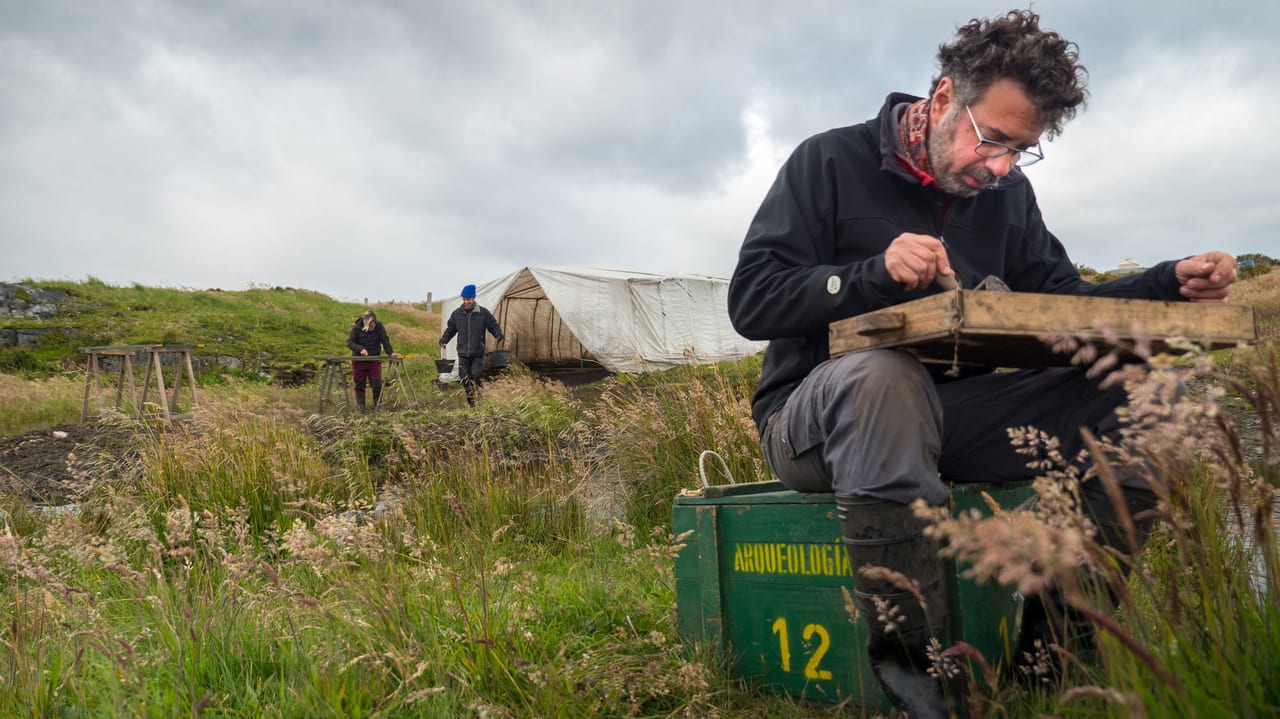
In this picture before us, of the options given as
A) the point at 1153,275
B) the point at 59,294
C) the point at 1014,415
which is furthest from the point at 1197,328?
the point at 59,294

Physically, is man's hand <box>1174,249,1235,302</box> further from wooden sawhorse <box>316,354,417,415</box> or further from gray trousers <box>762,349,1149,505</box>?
wooden sawhorse <box>316,354,417,415</box>

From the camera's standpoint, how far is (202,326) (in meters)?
20.4

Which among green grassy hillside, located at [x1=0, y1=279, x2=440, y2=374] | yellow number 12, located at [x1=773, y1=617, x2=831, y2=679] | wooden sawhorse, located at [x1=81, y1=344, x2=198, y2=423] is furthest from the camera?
green grassy hillside, located at [x1=0, y1=279, x2=440, y2=374]

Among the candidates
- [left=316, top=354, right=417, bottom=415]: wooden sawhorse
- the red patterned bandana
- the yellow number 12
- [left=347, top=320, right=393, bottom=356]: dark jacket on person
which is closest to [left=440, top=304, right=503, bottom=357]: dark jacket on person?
[left=316, top=354, right=417, bottom=415]: wooden sawhorse

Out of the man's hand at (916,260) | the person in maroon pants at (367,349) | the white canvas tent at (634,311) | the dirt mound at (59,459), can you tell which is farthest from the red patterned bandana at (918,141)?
the white canvas tent at (634,311)

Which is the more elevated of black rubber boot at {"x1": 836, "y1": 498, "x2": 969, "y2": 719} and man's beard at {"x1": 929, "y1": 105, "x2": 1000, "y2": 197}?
man's beard at {"x1": 929, "y1": 105, "x2": 1000, "y2": 197}

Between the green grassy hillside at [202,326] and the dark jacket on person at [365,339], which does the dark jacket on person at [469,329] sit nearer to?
the dark jacket on person at [365,339]

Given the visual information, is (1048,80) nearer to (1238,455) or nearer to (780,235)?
(780,235)

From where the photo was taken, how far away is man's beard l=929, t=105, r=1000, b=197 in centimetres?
210

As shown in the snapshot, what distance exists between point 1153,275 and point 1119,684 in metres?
1.52

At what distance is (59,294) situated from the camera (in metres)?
22.1

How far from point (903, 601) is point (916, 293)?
86cm

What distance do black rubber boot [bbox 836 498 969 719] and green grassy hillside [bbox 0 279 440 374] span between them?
1777cm

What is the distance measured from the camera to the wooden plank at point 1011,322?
142 centimetres
